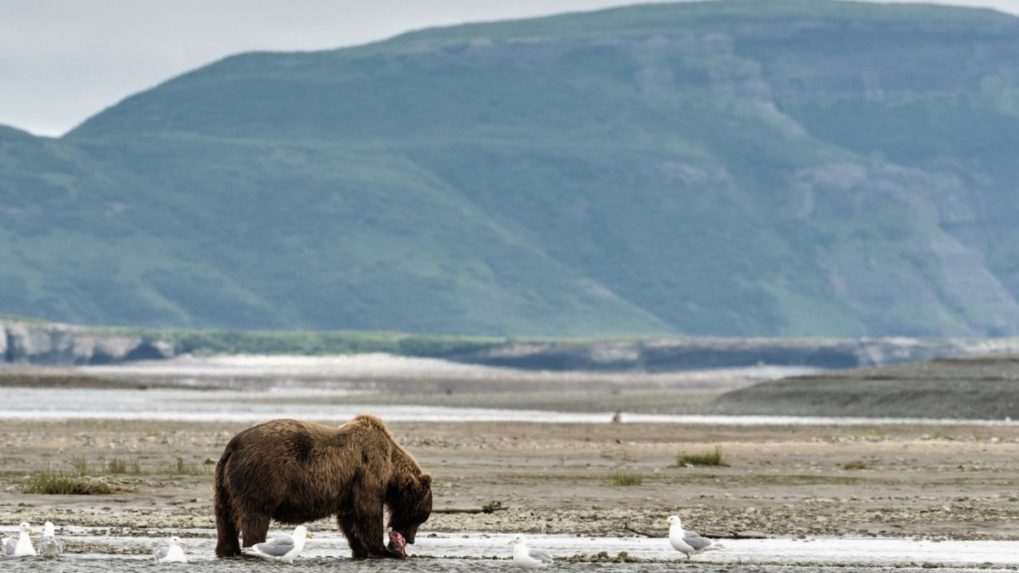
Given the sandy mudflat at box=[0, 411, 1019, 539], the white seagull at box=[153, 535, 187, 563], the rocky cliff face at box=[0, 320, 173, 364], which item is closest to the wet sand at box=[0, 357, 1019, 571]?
the sandy mudflat at box=[0, 411, 1019, 539]

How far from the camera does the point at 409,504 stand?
2266 cm

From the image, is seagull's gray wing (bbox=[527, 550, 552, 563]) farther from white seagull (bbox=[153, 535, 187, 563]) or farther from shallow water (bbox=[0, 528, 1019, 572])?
white seagull (bbox=[153, 535, 187, 563])

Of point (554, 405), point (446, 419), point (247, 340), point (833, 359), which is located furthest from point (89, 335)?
point (446, 419)

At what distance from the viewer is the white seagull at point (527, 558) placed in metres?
21.6

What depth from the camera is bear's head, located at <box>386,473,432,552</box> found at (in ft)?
73.9

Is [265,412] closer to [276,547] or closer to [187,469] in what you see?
[187,469]

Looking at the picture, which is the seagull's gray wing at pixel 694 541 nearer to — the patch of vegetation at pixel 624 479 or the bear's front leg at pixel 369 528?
the bear's front leg at pixel 369 528

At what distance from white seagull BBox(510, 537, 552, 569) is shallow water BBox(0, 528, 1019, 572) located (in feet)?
0.45

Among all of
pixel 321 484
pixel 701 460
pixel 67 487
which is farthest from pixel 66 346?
pixel 321 484

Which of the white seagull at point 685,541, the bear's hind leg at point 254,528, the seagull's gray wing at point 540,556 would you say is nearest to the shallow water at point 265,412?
the white seagull at point 685,541

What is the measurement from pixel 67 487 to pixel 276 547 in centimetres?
923

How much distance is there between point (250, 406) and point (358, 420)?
45.3 meters

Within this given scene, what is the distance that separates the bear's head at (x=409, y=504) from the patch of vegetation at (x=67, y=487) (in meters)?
8.03

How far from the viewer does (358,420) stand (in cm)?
2222
